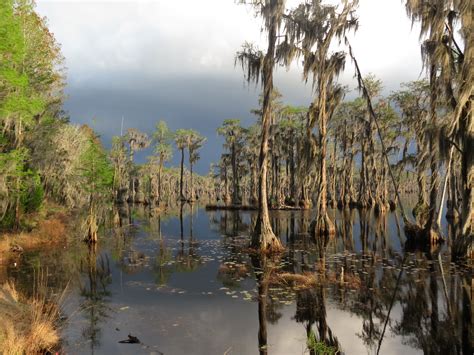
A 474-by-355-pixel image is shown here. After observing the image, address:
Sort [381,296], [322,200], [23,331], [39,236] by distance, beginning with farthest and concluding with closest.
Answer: [322,200] < [39,236] < [381,296] < [23,331]

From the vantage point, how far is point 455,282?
11844 mm

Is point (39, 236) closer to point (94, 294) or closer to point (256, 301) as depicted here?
point (94, 294)

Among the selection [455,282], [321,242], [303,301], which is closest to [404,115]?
[321,242]

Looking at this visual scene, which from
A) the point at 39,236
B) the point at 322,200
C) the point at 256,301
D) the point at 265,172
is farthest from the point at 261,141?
the point at 39,236

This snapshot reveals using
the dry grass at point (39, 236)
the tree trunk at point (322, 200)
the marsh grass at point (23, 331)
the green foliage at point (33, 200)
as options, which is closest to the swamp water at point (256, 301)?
the marsh grass at point (23, 331)

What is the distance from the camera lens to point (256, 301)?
10.5 meters

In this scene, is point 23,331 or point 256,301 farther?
point 256,301

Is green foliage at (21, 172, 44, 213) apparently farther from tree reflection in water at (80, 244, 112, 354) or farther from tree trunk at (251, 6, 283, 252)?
tree trunk at (251, 6, 283, 252)

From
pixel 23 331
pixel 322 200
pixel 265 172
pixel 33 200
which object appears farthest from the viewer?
pixel 322 200

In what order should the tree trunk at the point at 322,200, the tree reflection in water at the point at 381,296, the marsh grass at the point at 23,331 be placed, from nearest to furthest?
the marsh grass at the point at 23,331, the tree reflection in water at the point at 381,296, the tree trunk at the point at 322,200

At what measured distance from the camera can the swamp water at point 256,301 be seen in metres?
7.75

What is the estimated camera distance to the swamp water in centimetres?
775

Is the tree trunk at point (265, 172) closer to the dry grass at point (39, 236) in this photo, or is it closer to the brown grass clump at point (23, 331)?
the brown grass clump at point (23, 331)

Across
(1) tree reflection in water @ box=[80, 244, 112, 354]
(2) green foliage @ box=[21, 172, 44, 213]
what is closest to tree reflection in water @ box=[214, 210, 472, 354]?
(1) tree reflection in water @ box=[80, 244, 112, 354]
